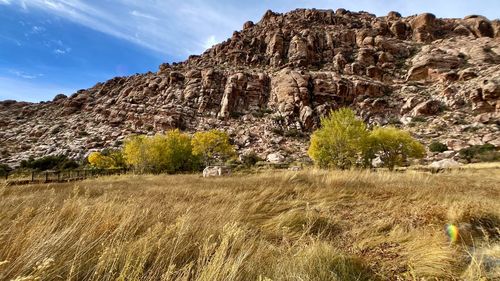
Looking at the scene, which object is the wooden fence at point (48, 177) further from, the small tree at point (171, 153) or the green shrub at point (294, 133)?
the green shrub at point (294, 133)

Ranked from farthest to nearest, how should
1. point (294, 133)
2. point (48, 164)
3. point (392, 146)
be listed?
1. point (294, 133)
2. point (48, 164)
3. point (392, 146)

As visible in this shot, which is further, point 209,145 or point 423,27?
point 423,27

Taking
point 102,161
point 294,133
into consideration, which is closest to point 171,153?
point 102,161

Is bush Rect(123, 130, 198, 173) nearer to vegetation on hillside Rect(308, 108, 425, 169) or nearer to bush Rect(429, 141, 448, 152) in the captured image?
vegetation on hillside Rect(308, 108, 425, 169)

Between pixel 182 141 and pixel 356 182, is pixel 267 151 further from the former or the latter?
pixel 356 182

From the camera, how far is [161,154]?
45.8 m

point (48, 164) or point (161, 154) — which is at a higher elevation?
point (161, 154)

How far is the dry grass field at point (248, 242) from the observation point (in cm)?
221

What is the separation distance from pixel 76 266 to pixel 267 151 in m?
62.1

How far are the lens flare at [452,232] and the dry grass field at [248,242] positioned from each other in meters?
0.08

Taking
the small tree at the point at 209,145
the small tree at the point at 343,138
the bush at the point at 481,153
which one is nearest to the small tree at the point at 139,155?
the small tree at the point at 209,145

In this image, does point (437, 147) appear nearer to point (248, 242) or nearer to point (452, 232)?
point (452, 232)

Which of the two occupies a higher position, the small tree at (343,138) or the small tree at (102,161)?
the small tree at (343,138)

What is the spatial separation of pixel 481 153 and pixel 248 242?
5956 centimetres
